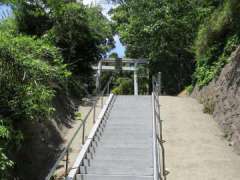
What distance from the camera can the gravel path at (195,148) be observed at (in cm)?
1048

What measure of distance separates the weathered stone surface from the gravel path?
272 millimetres

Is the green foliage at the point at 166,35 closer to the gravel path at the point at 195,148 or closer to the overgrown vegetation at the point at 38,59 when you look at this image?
the overgrown vegetation at the point at 38,59

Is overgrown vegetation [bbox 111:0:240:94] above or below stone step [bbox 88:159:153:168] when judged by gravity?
above

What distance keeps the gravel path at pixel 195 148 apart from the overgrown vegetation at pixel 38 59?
10.9 ft

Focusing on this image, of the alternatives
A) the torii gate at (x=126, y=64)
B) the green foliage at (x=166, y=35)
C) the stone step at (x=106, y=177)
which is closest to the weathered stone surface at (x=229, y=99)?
the stone step at (x=106, y=177)

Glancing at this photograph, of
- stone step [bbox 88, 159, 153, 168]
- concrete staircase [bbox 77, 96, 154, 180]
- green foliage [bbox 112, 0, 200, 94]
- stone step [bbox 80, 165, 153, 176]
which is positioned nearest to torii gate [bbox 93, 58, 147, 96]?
green foliage [bbox 112, 0, 200, 94]

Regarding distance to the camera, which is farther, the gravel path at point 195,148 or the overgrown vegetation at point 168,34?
the overgrown vegetation at point 168,34

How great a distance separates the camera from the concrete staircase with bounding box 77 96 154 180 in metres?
9.52

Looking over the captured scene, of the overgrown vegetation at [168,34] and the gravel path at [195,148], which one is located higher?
the overgrown vegetation at [168,34]

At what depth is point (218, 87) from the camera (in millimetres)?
15328

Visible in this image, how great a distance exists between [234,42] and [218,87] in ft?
5.13

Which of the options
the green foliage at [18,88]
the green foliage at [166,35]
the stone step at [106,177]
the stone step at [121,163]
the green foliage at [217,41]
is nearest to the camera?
the stone step at [106,177]

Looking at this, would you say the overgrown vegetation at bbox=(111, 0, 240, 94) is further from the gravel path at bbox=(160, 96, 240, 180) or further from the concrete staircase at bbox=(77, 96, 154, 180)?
the concrete staircase at bbox=(77, 96, 154, 180)

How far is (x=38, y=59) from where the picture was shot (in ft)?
37.3
